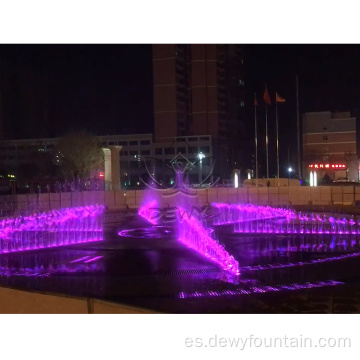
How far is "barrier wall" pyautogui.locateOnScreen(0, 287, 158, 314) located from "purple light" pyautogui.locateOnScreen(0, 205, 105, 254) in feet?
20.5

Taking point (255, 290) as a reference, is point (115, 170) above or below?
above

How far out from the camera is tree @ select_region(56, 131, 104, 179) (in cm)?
4366

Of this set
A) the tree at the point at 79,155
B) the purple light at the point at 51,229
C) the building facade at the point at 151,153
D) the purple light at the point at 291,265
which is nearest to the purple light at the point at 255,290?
the purple light at the point at 291,265

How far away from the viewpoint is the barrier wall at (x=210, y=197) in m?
20.4

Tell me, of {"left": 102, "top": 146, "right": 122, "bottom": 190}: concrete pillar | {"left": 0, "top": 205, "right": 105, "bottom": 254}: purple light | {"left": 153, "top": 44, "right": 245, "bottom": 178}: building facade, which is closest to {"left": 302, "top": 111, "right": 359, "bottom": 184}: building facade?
{"left": 153, "top": 44, "right": 245, "bottom": 178}: building facade

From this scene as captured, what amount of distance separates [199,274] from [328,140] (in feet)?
224

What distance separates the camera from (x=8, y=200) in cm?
1947

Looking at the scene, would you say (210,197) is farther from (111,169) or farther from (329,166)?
(329,166)

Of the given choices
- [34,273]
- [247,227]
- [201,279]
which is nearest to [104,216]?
[247,227]

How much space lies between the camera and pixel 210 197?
2208 cm

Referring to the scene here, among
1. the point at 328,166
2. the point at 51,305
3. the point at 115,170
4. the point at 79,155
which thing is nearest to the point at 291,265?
the point at 51,305

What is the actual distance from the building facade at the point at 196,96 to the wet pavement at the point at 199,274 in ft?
195

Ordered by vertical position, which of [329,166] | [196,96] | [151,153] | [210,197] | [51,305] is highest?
[196,96]

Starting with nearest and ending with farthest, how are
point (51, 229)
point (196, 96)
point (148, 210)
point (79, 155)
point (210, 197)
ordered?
point (51, 229) < point (148, 210) < point (210, 197) < point (79, 155) < point (196, 96)
